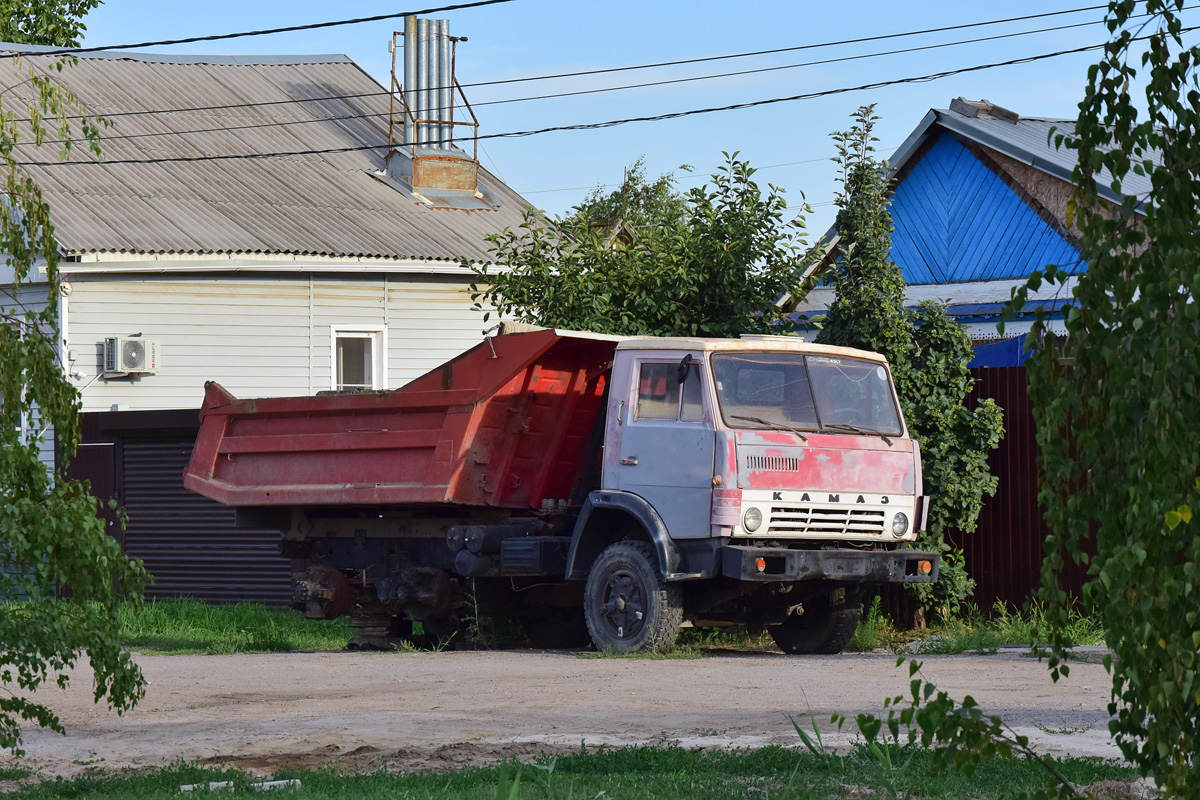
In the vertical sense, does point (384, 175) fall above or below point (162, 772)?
above

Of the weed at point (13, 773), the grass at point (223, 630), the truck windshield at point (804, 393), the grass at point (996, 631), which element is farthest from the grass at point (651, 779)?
the grass at point (223, 630)

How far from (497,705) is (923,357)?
6525 mm

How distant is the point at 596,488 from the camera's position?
14.1 metres

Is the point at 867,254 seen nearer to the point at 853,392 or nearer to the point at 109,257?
the point at 853,392

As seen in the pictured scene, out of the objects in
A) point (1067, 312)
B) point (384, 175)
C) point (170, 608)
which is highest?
point (384, 175)

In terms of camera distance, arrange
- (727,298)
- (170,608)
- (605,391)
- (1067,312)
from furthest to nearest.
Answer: (170,608)
(727,298)
(605,391)
(1067,312)

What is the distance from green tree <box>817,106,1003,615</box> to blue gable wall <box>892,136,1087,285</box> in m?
9.38

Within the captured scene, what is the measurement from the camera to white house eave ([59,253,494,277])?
22.4 meters

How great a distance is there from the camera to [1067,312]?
156 inches

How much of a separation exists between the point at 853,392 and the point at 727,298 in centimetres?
308

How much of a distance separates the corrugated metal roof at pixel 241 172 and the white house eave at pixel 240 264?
12 cm

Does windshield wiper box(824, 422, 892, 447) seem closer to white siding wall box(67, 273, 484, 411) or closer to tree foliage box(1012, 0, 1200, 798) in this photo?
tree foliage box(1012, 0, 1200, 798)

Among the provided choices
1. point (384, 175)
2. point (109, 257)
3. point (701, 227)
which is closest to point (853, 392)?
point (701, 227)

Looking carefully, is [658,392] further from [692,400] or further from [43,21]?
[43,21]
